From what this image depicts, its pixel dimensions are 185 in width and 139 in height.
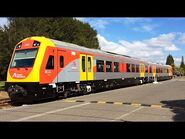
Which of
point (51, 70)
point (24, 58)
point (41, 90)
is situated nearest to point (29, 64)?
point (24, 58)

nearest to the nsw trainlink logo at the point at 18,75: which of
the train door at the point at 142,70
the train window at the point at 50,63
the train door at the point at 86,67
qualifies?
the train window at the point at 50,63

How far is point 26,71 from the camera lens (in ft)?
60.5

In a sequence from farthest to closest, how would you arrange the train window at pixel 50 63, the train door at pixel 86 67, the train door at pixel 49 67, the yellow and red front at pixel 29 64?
the train door at pixel 86 67 → the train window at pixel 50 63 → the train door at pixel 49 67 → the yellow and red front at pixel 29 64

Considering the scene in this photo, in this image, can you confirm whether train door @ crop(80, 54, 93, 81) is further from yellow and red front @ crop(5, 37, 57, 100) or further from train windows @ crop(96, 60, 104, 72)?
yellow and red front @ crop(5, 37, 57, 100)

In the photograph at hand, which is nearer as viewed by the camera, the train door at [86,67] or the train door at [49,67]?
the train door at [49,67]

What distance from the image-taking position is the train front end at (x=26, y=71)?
18.1 metres

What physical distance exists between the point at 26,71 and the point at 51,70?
1.48 m

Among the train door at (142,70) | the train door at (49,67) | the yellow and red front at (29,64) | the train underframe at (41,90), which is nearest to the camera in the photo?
the train underframe at (41,90)

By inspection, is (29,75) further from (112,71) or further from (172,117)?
(112,71)

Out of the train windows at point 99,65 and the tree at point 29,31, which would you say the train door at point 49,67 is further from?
the train windows at point 99,65

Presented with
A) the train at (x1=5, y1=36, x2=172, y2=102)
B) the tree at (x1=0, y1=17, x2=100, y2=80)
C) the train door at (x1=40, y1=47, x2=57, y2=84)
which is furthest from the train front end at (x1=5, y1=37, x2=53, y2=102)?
the tree at (x1=0, y1=17, x2=100, y2=80)

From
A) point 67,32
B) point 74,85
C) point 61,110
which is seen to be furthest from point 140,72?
point 61,110

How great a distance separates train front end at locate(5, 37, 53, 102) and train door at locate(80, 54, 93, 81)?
4942 millimetres
